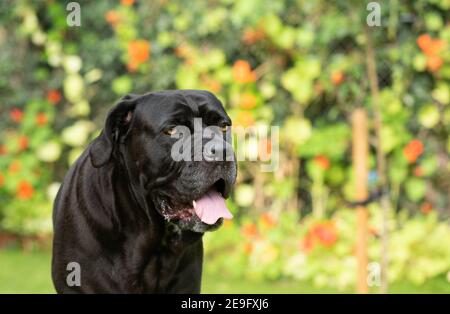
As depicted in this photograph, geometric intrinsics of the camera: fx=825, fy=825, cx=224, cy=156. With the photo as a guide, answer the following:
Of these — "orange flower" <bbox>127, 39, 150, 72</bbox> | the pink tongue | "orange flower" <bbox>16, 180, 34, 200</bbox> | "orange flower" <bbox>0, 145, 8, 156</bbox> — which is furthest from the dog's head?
"orange flower" <bbox>0, 145, 8, 156</bbox>

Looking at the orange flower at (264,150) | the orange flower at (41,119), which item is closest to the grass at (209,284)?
the orange flower at (264,150)

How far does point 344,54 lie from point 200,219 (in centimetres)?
351

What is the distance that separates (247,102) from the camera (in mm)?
6383

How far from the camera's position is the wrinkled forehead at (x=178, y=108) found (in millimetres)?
3250

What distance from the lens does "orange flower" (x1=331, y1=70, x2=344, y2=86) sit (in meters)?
6.21

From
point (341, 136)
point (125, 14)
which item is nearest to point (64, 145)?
point (125, 14)

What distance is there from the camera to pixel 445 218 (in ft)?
20.0

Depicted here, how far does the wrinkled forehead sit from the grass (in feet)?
8.04

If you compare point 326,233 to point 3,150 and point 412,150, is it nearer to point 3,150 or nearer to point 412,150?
point 412,150

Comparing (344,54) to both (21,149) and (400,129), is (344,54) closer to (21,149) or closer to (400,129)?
(400,129)

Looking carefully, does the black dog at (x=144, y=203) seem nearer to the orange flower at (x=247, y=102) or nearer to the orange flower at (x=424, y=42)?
the orange flower at (x=247, y=102)

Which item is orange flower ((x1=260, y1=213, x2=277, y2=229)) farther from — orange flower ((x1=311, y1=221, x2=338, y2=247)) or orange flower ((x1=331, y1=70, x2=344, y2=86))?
orange flower ((x1=331, y1=70, x2=344, y2=86))

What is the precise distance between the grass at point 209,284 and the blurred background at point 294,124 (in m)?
0.02

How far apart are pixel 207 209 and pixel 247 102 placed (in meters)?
3.26
